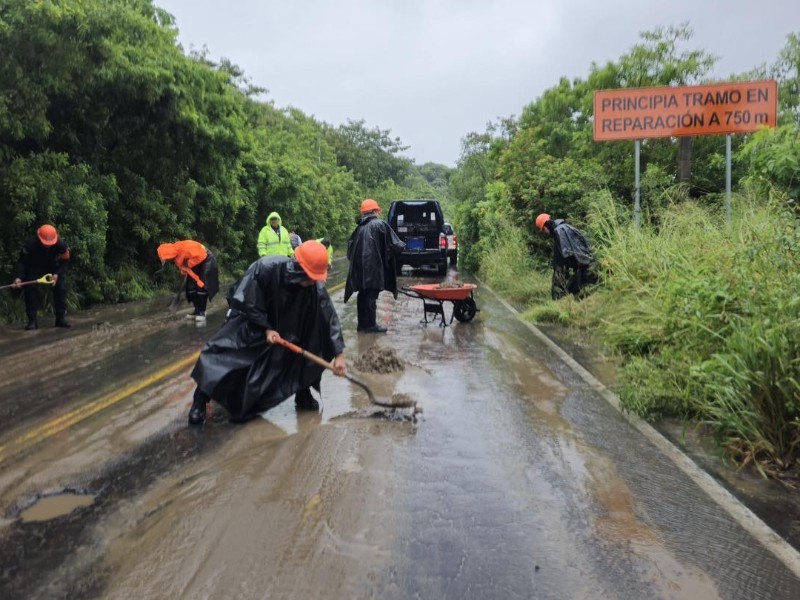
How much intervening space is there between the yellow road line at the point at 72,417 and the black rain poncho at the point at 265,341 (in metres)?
1.08

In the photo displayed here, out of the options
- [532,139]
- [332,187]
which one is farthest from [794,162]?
[332,187]

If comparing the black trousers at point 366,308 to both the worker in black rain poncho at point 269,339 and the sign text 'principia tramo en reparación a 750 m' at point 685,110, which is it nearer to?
the worker in black rain poncho at point 269,339

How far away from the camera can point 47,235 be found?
33.9ft

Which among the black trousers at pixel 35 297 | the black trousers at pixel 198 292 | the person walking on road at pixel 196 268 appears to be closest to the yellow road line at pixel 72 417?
the person walking on road at pixel 196 268

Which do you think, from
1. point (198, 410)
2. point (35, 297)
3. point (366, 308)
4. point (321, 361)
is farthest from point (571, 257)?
point (35, 297)

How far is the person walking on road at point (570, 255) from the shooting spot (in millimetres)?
10672

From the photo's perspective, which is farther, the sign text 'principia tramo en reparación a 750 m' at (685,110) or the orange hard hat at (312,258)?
the sign text 'principia tramo en reparación a 750 m' at (685,110)

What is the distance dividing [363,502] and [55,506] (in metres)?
1.75

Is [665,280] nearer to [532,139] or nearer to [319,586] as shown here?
[319,586]

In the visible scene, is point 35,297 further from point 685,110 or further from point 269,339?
point 685,110

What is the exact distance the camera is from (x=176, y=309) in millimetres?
12805

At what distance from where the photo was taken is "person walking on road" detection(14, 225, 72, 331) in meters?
10.4

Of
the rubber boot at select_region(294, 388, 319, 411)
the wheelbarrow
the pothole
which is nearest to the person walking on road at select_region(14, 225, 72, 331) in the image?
the wheelbarrow

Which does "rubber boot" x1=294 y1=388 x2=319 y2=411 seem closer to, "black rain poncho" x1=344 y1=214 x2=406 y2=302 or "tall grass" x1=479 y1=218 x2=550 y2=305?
"black rain poncho" x1=344 y1=214 x2=406 y2=302
